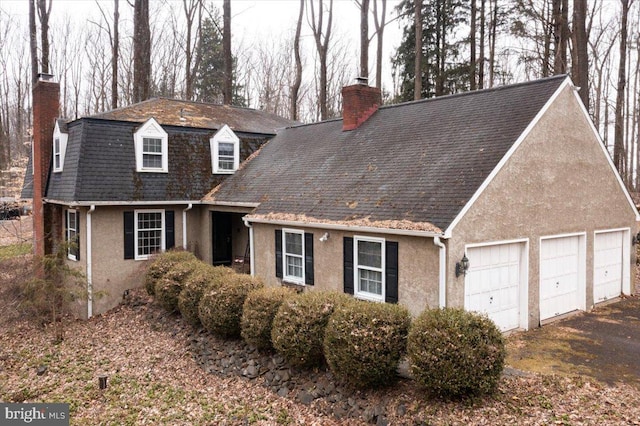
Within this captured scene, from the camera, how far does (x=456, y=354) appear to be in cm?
734

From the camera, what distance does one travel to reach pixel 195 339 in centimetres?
1243

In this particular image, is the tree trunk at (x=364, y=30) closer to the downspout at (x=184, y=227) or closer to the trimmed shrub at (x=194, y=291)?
the downspout at (x=184, y=227)

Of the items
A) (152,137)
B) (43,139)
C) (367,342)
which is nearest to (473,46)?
(152,137)

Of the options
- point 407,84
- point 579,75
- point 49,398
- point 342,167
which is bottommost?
point 49,398

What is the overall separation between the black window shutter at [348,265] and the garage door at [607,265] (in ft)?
23.6

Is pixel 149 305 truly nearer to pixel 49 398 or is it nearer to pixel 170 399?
pixel 49 398

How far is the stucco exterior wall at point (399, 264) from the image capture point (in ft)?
33.1

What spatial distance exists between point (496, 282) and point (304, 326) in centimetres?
466

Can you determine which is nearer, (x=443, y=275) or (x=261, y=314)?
(x=443, y=275)

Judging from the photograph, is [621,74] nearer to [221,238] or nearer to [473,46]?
[473,46]

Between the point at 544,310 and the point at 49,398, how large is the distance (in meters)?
11.7

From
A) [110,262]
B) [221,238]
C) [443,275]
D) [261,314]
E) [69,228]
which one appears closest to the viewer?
[443,275]

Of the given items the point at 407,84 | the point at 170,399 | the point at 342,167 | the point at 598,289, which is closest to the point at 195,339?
the point at 170,399

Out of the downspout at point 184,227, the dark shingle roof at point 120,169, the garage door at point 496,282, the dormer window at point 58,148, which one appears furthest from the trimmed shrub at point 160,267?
the garage door at point 496,282
